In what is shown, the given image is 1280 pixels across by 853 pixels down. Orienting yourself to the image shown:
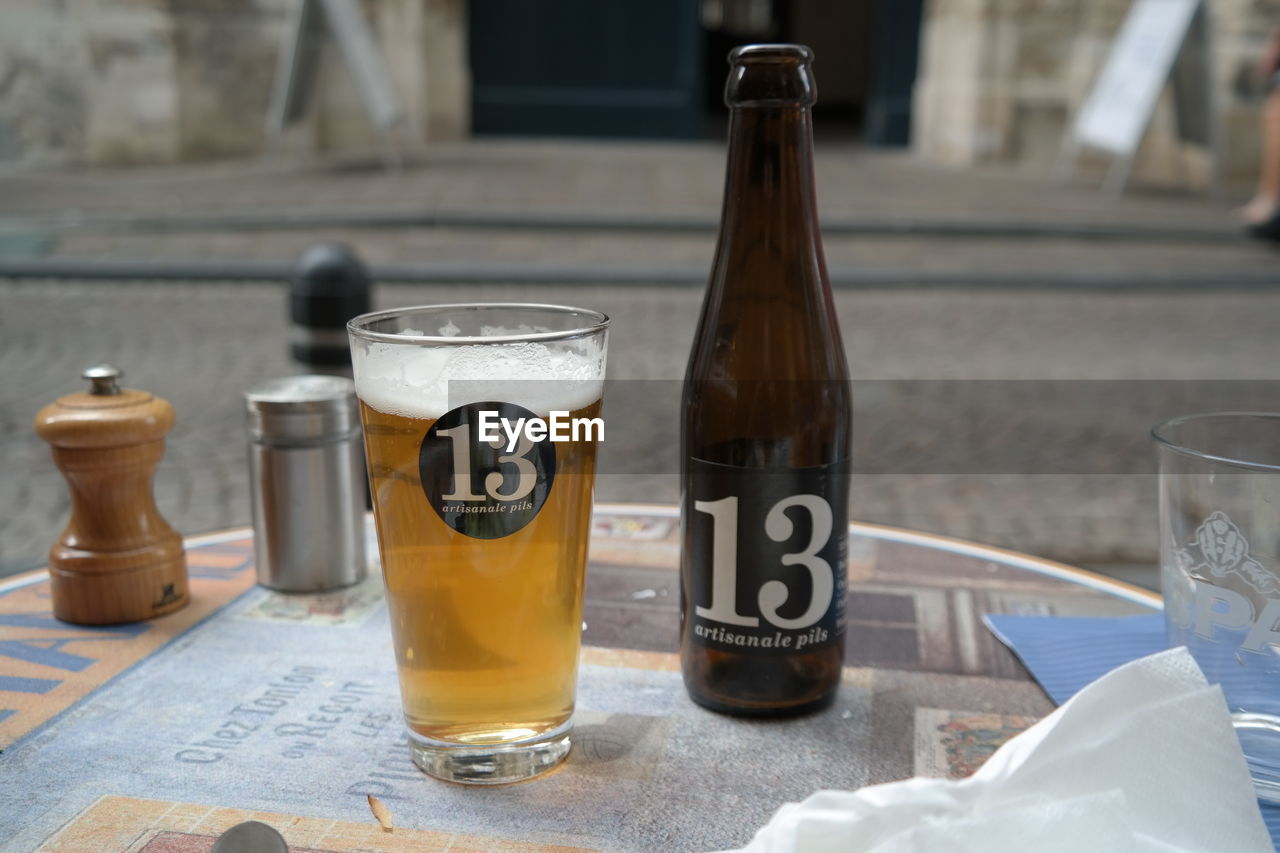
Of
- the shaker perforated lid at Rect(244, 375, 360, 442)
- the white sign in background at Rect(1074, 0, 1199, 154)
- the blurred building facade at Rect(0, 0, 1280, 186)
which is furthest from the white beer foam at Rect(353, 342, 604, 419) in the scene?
the blurred building facade at Rect(0, 0, 1280, 186)

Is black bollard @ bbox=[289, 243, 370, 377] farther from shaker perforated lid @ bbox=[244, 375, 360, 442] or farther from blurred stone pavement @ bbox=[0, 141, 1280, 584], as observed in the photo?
blurred stone pavement @ bbox=[0, 141, 1280, 584]

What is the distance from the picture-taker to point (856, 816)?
76 centimetres

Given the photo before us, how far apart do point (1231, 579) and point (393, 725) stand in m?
0.66

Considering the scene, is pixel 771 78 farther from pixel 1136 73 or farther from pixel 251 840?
pixel 1136 73

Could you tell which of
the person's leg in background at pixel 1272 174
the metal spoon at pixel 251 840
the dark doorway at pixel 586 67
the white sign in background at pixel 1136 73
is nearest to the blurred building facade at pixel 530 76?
the dark doorway at pixel 586 67

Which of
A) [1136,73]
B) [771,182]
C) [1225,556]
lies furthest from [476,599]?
[1136,73]

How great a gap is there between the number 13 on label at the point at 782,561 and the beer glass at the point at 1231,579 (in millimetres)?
265

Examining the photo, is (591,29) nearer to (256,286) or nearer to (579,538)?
(256,286)

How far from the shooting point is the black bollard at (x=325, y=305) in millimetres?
2279

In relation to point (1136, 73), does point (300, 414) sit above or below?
below

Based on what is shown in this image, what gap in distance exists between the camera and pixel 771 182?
1.06m

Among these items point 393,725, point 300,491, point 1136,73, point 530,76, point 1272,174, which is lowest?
point 393,725

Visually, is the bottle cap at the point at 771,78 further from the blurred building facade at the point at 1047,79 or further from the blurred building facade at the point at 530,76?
the blurred building facade at the point at 1047,79

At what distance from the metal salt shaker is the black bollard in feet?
3.12
